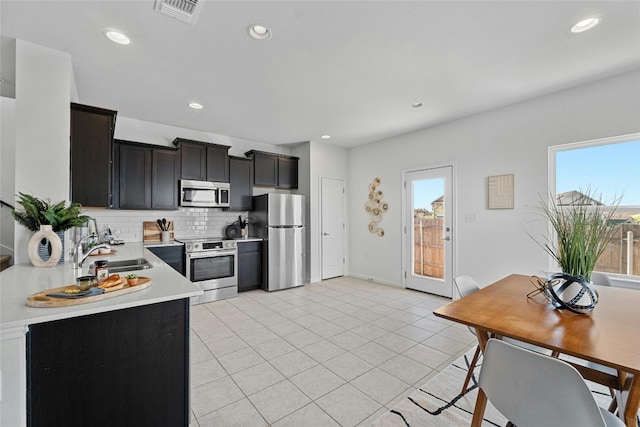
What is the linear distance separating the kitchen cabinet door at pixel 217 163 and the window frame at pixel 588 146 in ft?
14.8

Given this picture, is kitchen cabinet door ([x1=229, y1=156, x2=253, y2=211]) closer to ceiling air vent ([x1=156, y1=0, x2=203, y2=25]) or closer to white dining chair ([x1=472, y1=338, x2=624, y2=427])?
ceiling air vent ([x1=156, y1=0, x2=203, y2=25])

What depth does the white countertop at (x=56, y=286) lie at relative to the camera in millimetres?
1124

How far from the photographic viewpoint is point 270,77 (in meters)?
2.83

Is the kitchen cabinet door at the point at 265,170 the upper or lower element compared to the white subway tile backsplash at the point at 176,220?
upper

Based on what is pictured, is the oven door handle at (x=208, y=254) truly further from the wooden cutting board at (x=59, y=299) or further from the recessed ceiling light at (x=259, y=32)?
the recessed ceiling light at (x=259, y=32)

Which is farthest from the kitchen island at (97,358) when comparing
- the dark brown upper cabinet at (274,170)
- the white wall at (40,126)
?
the dark brown upper cabinet at (274,170)

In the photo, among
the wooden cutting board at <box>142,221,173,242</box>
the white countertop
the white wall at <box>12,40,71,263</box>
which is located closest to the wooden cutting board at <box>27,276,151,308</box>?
the white countertop

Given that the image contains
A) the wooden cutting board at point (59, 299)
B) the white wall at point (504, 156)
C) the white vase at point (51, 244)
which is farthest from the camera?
the white wall at point (504, 156)

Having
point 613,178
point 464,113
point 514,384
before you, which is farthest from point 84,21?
point 613,178

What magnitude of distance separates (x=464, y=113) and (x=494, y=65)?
128 centimetres

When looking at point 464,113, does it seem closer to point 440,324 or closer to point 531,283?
point 531,283

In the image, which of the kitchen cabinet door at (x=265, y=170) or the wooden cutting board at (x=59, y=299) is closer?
the wooden cutting board at (x=59, y=299)

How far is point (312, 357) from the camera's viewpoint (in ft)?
8.25

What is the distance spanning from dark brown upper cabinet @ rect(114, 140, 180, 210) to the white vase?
1975 millimetres
